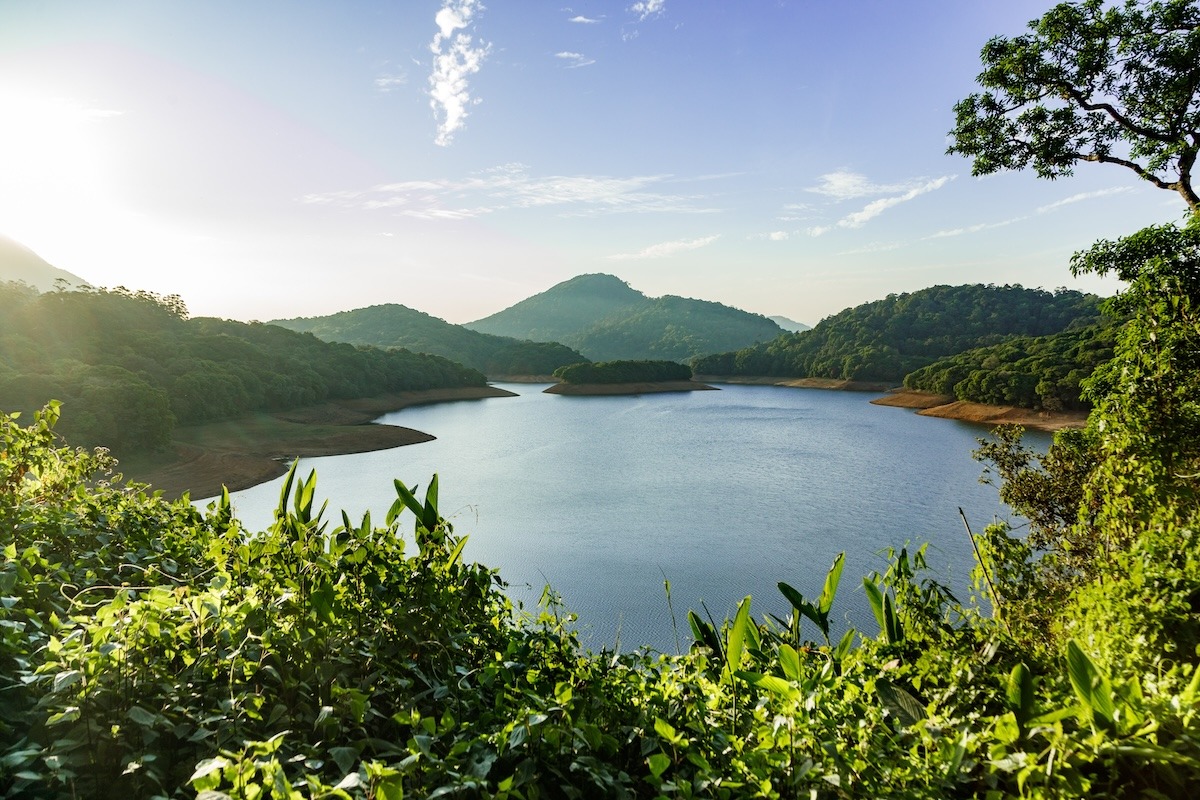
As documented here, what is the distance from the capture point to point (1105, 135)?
8.10m

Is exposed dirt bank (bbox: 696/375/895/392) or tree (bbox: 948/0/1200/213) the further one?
exposed dirt bank (bbox: 696/375/895/392)

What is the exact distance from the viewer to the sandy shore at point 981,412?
122 ft

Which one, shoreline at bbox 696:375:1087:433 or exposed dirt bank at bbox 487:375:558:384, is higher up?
exposed dirt bank at bbox 487:375:558:384

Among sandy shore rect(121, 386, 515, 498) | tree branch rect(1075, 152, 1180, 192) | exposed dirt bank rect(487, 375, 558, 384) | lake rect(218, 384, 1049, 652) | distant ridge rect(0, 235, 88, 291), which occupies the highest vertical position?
distant ridge rect(0, 235, 88, 291)

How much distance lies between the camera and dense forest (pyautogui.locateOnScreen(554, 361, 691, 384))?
74625 millimetres

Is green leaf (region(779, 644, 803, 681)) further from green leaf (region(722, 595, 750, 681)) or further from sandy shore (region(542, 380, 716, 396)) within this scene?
sandy shore (region(542, 380, 716, 396))

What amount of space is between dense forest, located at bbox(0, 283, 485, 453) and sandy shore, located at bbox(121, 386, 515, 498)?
1.26 metres

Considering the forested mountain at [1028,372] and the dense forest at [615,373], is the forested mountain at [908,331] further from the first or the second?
the forested mountain at [1028,372]

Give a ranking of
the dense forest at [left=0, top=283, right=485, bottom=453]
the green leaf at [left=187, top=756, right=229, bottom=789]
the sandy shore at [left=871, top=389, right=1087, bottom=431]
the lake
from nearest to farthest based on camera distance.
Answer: the green leaf at [left=187, top=756, right=229, bottom=789], the lake, the dense forest at [left=0, top=283, right=485, bottom=453], the sandy shore at [left=871, top=389, right=1087, bottom=431]

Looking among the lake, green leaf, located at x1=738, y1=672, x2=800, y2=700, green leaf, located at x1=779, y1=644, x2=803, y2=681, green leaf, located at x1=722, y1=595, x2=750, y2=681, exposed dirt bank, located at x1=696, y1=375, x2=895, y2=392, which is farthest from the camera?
exposed dirt bank, located at x1=696, y1=375, x2=895, y2=392

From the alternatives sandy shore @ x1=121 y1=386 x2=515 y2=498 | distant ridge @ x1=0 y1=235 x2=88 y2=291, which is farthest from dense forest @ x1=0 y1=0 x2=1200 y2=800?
distant ridge @ x1=0 y1=235 x2=88 y2=291

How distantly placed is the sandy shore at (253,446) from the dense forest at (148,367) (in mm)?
1259

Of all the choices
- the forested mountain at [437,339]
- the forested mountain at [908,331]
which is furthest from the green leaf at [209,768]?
the forested mountain at [437,339]

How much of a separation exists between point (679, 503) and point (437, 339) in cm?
9132
